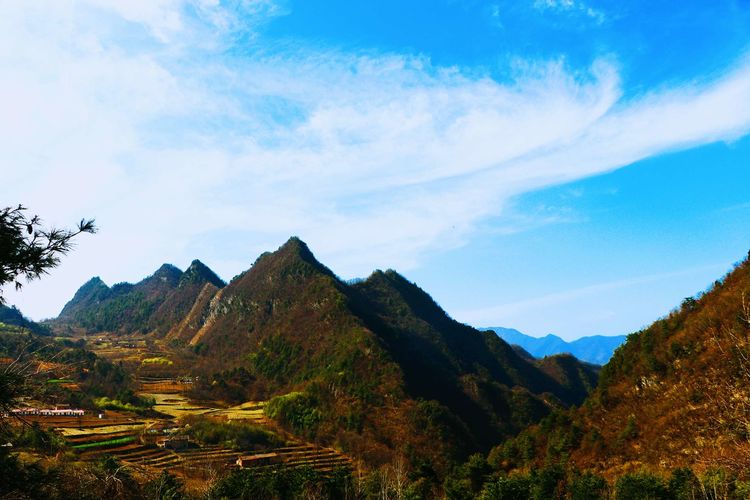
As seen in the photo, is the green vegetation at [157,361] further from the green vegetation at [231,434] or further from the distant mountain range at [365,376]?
the green vegetation at [231,434]

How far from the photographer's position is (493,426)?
116312 mm

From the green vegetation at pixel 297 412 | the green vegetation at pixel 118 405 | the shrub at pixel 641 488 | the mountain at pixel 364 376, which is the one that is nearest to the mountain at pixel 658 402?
the shrub at pixel 641 488

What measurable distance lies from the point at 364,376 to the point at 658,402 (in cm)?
8448

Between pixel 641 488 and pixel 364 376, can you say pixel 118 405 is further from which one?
pixel 641 488

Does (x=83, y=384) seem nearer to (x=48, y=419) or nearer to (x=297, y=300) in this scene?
(x=48, y=419)

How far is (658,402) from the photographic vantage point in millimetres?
40625

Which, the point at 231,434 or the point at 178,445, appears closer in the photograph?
the point at 178,445

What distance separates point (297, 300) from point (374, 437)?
88426 millimetres

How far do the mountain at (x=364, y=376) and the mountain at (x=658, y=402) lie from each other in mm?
21788

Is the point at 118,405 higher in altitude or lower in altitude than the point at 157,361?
lower

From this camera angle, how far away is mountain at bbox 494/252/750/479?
1342 inches

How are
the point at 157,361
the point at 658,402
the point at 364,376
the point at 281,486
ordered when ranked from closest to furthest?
the point at 658,402 → the point at 281,486 → the point at 364,376 → the point at 157,361

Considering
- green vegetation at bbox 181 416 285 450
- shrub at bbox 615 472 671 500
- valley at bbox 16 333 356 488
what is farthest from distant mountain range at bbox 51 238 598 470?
shrub at bbox 615 472 671 500

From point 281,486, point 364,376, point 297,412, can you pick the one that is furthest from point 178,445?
point 364,376
